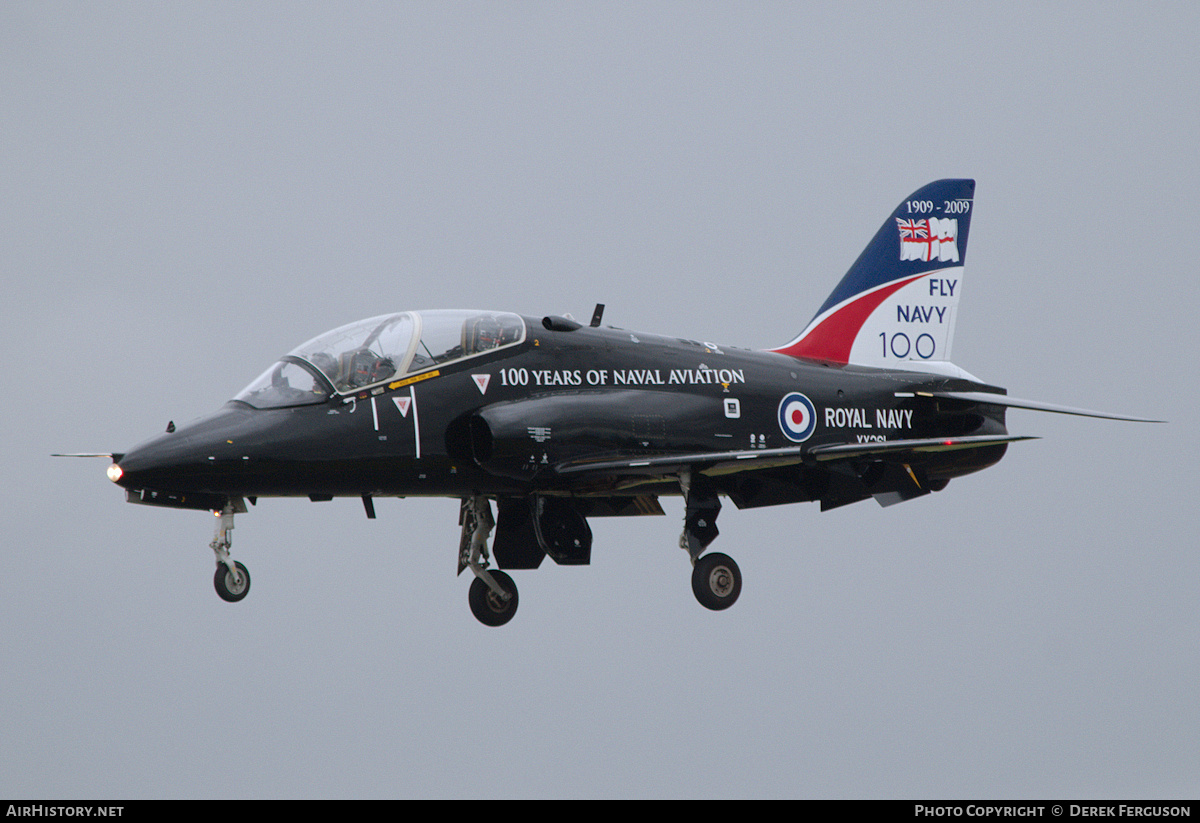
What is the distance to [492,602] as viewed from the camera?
20.1 m

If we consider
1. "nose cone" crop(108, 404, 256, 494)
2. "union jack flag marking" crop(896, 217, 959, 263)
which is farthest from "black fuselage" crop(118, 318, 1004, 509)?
"union jack flag marking" crop(896, 217, 959, 263)

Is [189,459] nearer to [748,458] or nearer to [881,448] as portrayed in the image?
[748,458]

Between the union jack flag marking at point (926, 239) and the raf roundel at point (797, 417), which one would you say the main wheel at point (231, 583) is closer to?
the raf roundel at point (797, 417)

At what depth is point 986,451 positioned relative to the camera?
21.0 metres

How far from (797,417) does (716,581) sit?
2.66m

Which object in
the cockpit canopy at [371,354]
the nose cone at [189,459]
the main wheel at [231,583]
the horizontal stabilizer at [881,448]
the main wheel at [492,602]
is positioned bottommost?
the main wheel at [492,602]

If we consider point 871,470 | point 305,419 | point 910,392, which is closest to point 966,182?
point 910,392

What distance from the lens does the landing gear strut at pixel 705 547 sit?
1831 centimetres

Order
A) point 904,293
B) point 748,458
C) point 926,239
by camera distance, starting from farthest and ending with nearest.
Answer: point 926,239
point 904,293
point 748,458

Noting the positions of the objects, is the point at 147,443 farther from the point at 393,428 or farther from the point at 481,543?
the point at 481,543

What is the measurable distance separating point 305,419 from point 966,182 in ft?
39.8

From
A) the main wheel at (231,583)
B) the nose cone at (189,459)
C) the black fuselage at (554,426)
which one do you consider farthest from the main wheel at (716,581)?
the nose cone at (189,459)

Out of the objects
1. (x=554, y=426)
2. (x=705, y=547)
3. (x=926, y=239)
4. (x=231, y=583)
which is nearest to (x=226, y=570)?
(x=231, y=583)

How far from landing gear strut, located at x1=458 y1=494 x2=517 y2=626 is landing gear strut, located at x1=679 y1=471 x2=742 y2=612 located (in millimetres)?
2857
